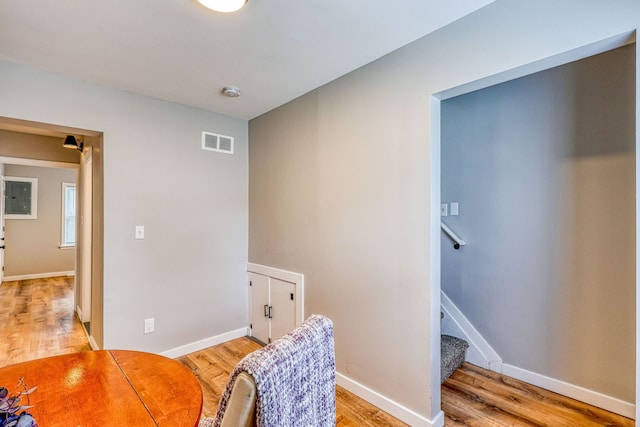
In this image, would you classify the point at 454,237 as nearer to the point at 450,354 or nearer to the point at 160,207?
the point at 450,354

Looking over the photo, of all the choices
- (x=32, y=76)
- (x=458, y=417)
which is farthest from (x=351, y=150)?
(x=32, y=76)

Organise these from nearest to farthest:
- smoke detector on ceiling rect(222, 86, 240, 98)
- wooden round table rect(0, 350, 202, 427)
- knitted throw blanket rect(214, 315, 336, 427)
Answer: knitted throw blanket rect(214, 315, 336, 427), wooden round table rect(0, 350, 202, 427), smoke detector on ceiling rect(222, 86, 240, 98)

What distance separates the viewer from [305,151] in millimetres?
2631

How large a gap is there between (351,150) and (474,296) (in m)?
1.62

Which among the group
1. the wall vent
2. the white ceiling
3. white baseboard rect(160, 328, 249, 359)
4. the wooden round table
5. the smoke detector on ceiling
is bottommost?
white baseboard rect(160, 328, 249, 359)

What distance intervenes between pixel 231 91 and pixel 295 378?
2.29 m

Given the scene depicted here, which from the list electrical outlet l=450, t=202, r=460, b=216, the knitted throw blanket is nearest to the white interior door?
the knitted throw blanket

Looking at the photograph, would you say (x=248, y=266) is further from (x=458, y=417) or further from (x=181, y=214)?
(x=458, y=417)

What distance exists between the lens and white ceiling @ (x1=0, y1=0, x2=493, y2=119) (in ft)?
5.14

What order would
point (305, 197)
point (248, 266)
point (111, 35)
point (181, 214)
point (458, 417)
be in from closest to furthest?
1. point (111, 35)
2. point (458, 417)
3. point (305, 197)
4. point (181, 214)
5. point (248, 266)

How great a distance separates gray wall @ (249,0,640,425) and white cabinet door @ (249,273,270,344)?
0.51m

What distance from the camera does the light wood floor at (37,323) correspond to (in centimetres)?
297

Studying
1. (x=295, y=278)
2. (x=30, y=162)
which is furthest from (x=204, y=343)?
(x=30, y=162)

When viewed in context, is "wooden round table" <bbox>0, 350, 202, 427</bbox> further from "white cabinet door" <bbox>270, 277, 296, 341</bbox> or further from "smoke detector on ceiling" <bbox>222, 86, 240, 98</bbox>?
"smoke detector on ceiling" <bbox>222, 86, 240, 98</bbox>
